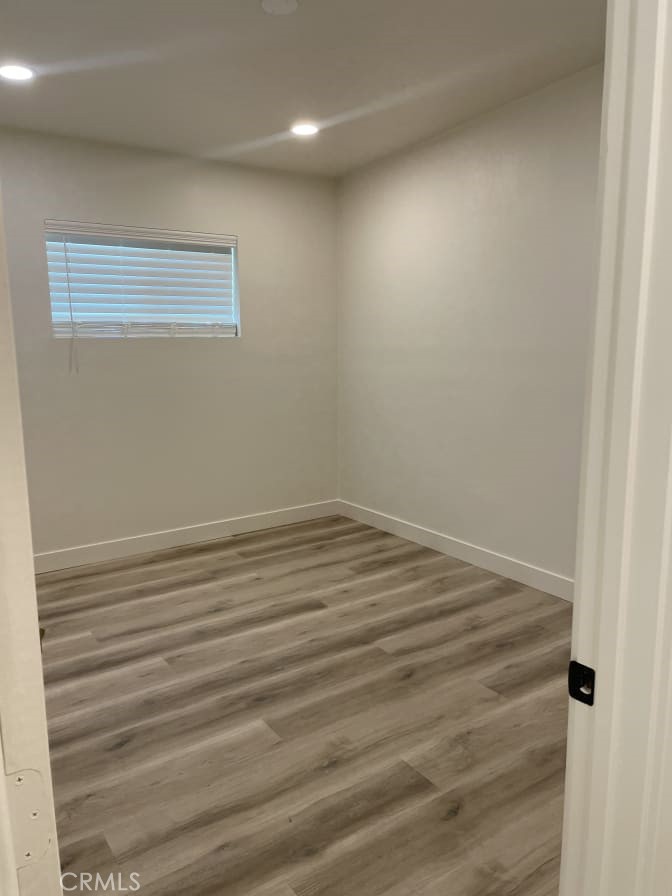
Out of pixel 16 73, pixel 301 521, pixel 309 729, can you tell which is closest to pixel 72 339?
pixel 16 73

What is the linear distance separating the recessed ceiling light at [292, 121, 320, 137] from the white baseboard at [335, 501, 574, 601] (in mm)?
2542

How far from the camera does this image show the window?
3.70 m

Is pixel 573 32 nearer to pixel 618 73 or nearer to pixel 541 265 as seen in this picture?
pixel 541 265

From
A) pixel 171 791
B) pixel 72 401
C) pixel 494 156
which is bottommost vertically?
pixel 171 791

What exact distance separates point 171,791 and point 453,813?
87cm

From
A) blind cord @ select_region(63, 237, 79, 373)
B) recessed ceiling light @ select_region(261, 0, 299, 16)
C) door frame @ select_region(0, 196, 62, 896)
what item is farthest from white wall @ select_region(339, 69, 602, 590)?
door frame @ select_region(0, 196, 62, 896)

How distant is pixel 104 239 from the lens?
3.79m

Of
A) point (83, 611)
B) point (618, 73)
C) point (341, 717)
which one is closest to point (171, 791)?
point (341, 717)

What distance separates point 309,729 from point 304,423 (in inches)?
109

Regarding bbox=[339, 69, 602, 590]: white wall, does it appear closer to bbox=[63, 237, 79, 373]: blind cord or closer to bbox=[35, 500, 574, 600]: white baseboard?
bbox=[35, 500, 574, 600]: white baseboard

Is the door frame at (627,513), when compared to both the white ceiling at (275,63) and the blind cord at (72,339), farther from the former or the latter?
the blind cord at (72,339)

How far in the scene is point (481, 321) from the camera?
3584mm

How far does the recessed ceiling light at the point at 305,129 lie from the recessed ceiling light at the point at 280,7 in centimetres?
115

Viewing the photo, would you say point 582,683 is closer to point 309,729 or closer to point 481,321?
point 309,729
